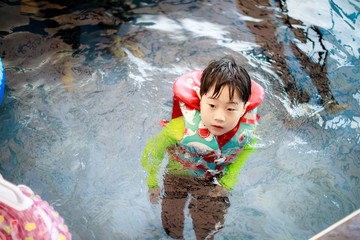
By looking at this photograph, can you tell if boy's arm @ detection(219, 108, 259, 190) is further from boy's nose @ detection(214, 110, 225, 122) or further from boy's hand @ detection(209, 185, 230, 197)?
boy's nose @ detection(214, 110, 225, 122)

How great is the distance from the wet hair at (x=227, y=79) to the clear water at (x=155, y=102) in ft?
2.96

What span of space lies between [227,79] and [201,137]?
353mm

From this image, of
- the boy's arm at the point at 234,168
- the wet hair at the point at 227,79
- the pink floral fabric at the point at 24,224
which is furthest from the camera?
the boy's arm at the point at 234,168

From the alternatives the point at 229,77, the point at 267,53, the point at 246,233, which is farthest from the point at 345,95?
the point at 229,77

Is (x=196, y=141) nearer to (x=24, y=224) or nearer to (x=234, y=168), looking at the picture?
(x=234, y=168)

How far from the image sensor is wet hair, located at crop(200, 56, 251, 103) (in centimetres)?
152

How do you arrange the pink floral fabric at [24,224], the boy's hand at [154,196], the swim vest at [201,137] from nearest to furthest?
the pink floral fabric at [24,224]
the swim vest at [201,137]
the boy's hand at [154,196]

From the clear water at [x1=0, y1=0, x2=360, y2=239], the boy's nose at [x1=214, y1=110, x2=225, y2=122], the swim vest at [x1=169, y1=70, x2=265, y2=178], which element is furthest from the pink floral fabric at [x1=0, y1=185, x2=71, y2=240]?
the boy's nose at [x1=214, y1=110, x2=225, y2=122]

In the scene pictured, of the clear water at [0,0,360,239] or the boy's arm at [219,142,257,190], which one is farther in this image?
the clear water at [0,0,360,239]

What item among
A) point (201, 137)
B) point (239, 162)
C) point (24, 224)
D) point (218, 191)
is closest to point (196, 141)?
point (201, 137)

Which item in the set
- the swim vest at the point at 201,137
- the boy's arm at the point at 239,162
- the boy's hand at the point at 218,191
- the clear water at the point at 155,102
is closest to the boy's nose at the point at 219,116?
the swim vest at the point at 201,137

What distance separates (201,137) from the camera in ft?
5.64

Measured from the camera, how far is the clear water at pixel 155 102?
6.92 ft

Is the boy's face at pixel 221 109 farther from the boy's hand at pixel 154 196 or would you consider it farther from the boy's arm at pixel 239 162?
the boy's hand at pixel 154 196
